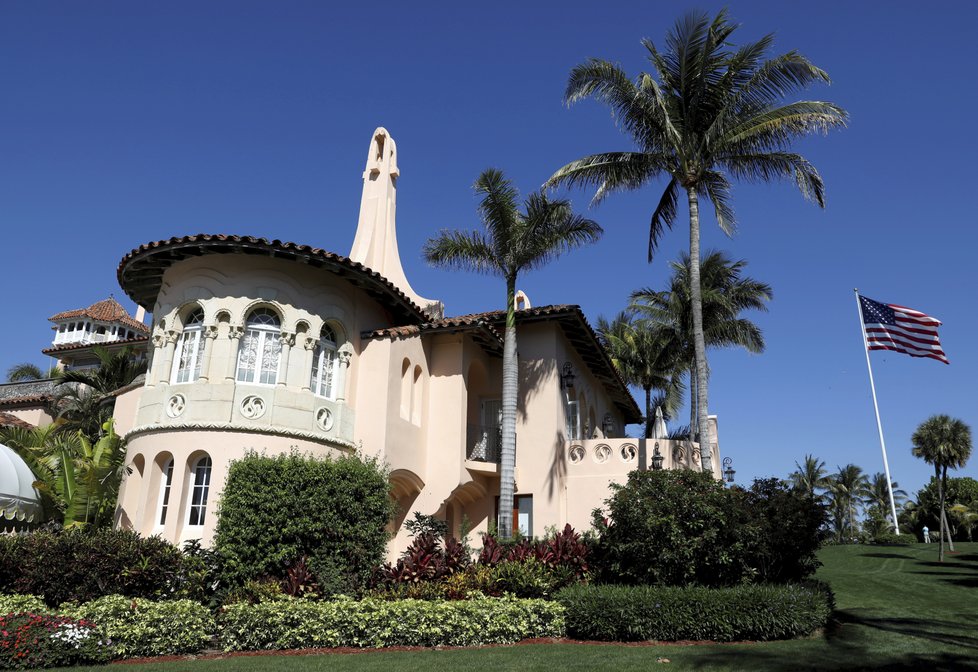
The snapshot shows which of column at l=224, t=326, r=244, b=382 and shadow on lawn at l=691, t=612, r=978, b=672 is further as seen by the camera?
column at l=224, t=326, r=244, b=382

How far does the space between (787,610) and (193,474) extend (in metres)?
13.6

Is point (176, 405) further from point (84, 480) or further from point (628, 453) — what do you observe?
point (628, 453)

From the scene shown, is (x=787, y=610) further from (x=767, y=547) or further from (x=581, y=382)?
(x=581, y=382)

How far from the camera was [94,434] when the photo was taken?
24.3m

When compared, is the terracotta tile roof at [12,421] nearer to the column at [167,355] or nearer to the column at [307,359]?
the column at [167,355]

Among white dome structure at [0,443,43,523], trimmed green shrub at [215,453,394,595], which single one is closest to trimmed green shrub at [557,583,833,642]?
trimmed green shrub at [215,453,394,595]

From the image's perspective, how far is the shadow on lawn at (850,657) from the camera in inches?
424

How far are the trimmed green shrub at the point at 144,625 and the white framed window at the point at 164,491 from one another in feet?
13.7

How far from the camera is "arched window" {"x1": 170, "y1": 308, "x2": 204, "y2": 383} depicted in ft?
60.6

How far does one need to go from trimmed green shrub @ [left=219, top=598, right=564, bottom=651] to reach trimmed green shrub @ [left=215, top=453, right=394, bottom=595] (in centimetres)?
120

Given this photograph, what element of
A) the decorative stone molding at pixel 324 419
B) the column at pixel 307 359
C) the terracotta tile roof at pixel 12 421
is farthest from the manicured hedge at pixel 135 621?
the terracotta tile roof at pixel 12 421

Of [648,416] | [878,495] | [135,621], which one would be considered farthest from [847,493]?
[135,621]

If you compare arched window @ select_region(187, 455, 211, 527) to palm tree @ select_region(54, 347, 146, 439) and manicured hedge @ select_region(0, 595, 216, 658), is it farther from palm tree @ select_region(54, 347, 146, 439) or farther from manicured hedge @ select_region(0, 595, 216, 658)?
palm tree @ select_region(54, 347, 146, 439)

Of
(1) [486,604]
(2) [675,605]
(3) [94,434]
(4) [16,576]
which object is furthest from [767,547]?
(3) [94,434]
